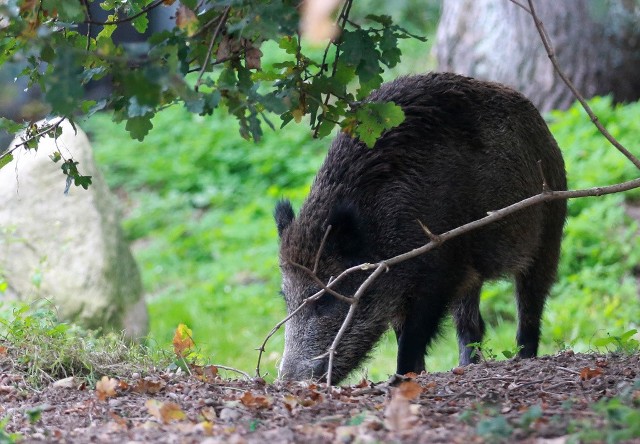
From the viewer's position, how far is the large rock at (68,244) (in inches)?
296

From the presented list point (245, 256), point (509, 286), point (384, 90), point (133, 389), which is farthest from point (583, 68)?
point (133, 389)

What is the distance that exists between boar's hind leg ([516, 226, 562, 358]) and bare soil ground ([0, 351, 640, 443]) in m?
1.18

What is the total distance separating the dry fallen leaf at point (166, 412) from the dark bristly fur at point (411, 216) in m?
1.65

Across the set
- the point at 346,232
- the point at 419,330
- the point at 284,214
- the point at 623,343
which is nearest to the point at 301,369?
the point at 419,330

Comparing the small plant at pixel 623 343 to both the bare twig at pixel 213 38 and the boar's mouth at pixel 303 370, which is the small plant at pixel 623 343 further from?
the bare twig at pixel 213 38

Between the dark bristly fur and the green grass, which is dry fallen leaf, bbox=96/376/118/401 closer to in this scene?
the dark bristly fur

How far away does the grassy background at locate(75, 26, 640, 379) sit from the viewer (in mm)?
8172

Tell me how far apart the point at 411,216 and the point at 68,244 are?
11.7 feet

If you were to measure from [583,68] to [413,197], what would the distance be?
6513mm

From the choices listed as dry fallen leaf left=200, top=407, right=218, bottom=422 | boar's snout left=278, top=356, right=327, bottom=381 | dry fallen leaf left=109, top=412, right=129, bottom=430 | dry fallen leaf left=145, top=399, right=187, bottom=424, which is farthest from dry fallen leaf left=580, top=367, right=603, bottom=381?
dry fallen leaf left=109, top=412, right=129, bottom=430

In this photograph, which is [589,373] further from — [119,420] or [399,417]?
[119,420]

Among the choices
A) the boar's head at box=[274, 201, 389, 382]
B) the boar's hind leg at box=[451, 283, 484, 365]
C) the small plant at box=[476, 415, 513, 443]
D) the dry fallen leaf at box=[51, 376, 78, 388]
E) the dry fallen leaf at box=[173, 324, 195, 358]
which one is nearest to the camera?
the small plant at box=[476, 415, 513, 443]

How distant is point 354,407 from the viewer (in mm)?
3574

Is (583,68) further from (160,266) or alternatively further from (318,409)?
(318,409)
